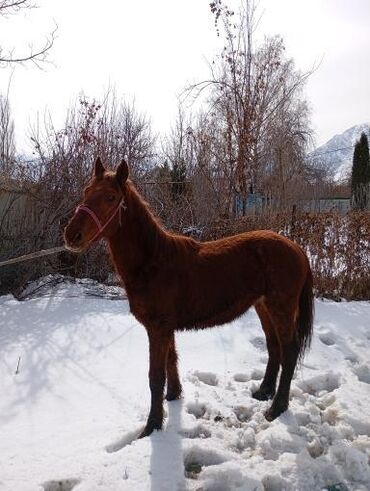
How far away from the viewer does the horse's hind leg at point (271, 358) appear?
3812mm

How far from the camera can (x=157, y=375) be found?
3150 mm

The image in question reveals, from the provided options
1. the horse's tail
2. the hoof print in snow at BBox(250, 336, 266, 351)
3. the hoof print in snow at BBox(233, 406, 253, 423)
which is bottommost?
the hoof print in snow at BBox(233, 406, 253, 423)

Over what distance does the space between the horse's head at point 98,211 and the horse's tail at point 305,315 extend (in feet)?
5.74

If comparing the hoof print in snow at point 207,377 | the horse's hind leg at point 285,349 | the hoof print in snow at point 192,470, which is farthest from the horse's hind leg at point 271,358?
the hoof print in snow at point 192,470

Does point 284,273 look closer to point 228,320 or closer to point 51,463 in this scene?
point 228,320

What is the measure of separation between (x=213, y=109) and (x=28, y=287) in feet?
25.2

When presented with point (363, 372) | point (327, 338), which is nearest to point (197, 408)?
point (363, 372)

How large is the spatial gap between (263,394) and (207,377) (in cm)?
58

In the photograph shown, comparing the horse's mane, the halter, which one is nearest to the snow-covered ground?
the horse's mane

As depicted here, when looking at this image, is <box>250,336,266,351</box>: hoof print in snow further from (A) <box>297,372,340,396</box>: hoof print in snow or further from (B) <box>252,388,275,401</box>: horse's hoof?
(B) <box>252,388,275,401</box>: horse's hoof

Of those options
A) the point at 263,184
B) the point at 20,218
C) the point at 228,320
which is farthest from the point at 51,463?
the point at 263,184

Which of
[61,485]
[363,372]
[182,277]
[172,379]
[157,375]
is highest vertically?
[182,277]

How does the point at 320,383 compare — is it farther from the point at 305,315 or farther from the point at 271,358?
the point at 305,315

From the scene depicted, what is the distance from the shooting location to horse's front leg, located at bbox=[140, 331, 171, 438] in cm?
312
